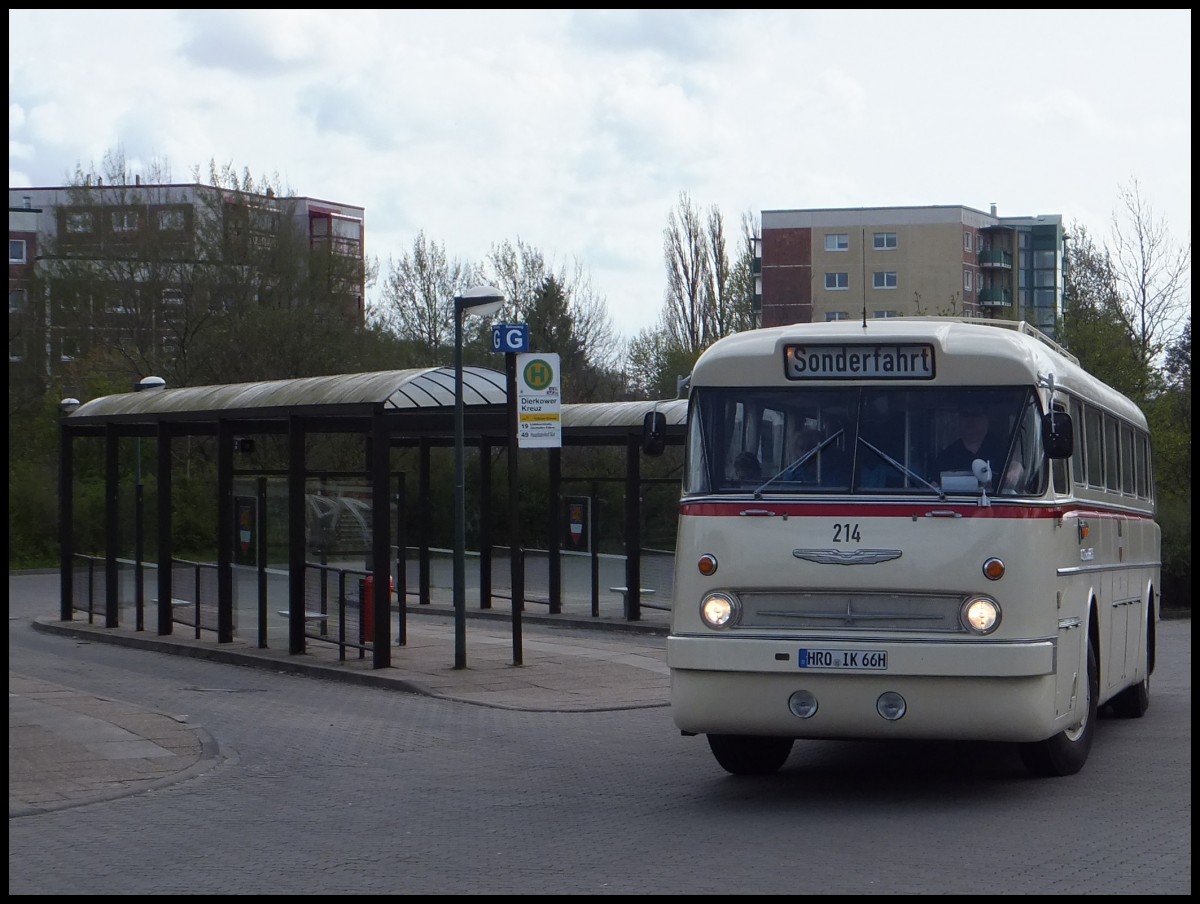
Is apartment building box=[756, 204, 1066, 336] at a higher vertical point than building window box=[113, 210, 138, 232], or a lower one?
higher

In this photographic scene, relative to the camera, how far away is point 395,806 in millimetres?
9789

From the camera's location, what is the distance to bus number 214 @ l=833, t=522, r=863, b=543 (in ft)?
29.6

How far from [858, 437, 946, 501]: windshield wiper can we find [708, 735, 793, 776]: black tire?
2041 millimetres

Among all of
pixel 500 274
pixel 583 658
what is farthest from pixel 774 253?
pixel 583 658

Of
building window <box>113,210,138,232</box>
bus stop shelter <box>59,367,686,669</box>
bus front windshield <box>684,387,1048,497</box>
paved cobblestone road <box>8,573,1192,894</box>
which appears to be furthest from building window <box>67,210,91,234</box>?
bus front windshield <box>684,387,1048,497</box>

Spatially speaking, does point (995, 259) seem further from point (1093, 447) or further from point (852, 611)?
point (852, 611)

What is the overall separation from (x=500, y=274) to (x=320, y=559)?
41.9m

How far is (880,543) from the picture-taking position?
8.98 meters

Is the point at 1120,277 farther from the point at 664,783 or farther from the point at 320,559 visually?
the point at 664,783

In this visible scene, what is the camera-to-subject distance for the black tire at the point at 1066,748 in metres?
9.87

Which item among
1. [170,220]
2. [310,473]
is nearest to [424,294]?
[170,220]

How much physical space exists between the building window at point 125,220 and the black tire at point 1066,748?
43.9 meters

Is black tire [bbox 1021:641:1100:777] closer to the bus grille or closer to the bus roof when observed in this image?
the bus grille

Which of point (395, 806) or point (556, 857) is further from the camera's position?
point (395, 806)
